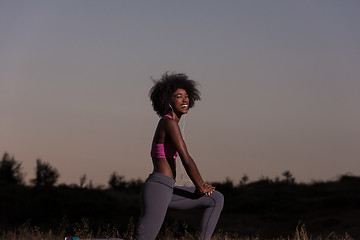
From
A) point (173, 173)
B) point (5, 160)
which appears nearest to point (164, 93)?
point (173, 173)

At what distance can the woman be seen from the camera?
6234 millimetres

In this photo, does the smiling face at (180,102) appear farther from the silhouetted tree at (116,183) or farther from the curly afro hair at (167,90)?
the silhouetted tree at (116,183)

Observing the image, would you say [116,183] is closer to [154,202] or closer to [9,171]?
[9,171]

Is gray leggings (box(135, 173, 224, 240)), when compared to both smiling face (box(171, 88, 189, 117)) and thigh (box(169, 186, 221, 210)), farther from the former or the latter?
smiling face (box(171, 88, 189, 117))

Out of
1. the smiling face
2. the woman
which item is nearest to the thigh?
the woman

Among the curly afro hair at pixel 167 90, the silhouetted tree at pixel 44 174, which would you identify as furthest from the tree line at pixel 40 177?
the curly afro hair at pixel 167 90

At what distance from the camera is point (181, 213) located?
18.7m

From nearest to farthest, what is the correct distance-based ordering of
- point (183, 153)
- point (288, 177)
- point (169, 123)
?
point (183, 153)
point (169, 123)
point (288, 177)

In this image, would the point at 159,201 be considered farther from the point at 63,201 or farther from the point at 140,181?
the point at 140,181

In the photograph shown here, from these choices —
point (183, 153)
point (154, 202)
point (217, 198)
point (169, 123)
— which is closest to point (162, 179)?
point (154, 202)

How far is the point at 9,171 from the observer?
26297 millimetres

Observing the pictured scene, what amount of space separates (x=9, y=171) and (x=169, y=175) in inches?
845

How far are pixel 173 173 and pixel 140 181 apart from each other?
18.4m

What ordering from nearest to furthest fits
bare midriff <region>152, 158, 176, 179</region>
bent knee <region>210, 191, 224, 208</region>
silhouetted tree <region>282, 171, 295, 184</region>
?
bare midriff <region>152, 158, 176, 179</region>
bent knee <region>210, 191, 224, 208</region>
silhouetted tree <region>282, 171, 295, 184</region>
